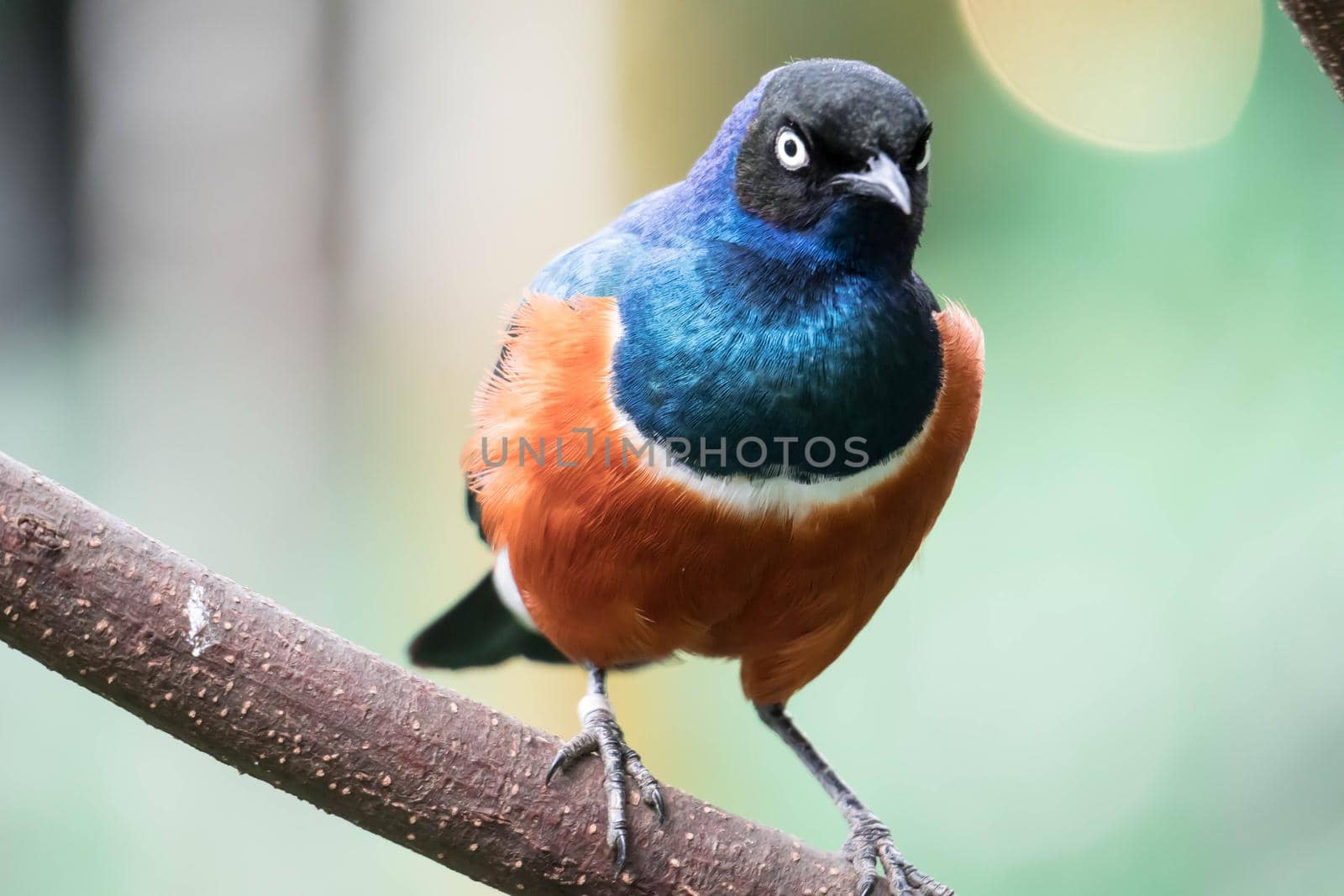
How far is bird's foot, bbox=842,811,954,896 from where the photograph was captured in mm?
2076

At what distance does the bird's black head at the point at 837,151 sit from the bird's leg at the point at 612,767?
84 centimetres

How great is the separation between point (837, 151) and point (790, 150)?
0.08m

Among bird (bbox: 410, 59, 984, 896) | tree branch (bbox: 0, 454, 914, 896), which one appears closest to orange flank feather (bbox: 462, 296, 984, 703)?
bird (bbox: 410, 59, 984, 896)

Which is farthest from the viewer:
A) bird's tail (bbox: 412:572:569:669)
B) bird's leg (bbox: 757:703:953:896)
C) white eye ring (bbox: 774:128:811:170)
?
bird's tail (bbox: 412:572:569:669)

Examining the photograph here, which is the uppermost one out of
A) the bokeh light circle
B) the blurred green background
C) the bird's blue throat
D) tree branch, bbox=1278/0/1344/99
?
tree branch, bbox=1278/0/1344/99

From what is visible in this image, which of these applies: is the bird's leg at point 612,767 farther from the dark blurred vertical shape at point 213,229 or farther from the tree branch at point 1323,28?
the dark blurred vertical shape at point 213,229

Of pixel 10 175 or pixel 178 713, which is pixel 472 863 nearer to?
pixel 178 713

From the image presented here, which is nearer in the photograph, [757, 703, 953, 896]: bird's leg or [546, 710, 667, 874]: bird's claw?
[546, 710, 667, 874]: bird's claw

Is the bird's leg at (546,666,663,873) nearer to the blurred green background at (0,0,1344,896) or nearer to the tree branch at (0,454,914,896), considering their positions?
the tree branch at (0,454,914,896)

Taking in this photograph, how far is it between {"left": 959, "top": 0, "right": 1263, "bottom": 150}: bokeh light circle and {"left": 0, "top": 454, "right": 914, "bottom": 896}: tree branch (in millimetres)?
2549

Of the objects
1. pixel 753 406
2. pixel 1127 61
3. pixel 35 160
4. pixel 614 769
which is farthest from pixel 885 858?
pixel 35 160

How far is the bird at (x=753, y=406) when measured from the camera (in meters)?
1.92

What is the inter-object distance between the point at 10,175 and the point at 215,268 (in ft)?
2.41

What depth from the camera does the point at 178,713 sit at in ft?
5.40
